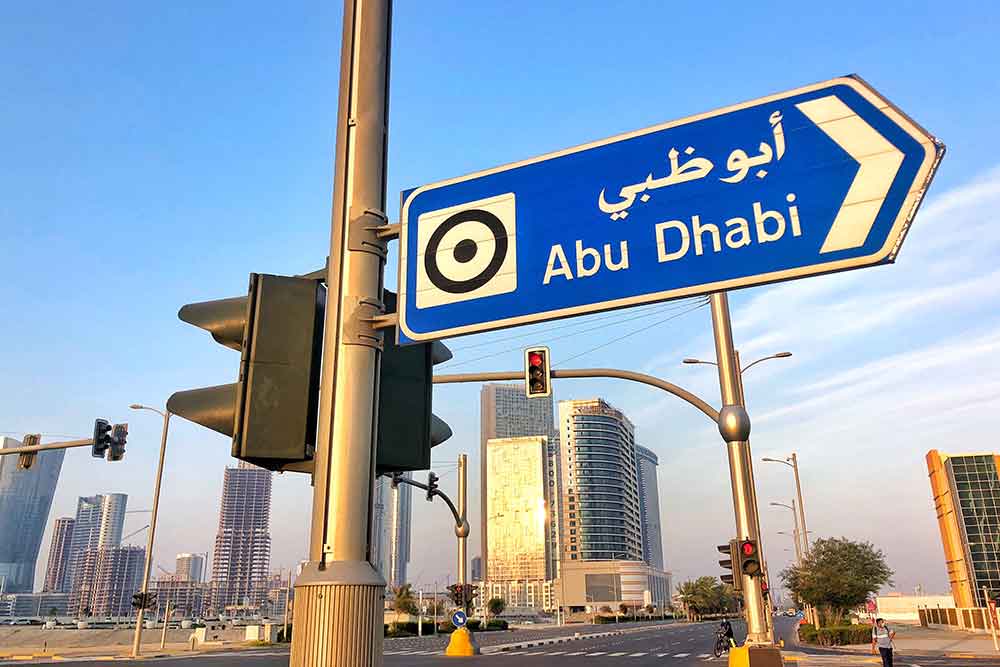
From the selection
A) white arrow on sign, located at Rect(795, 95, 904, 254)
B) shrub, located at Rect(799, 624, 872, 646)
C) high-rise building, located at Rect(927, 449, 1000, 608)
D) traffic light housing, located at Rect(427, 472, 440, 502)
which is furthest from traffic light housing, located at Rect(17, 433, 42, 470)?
high-rise building, located at Rect(927, 449, 1000, 608)

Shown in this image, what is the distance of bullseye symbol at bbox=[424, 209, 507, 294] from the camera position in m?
3.03

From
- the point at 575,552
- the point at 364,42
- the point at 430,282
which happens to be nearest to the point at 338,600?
the point at 430,282

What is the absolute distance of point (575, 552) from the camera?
199250mm

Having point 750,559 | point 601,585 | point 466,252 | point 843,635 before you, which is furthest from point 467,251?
point 601,585

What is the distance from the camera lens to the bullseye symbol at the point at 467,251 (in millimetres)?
3025

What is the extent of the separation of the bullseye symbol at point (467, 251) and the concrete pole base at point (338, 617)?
1182mm

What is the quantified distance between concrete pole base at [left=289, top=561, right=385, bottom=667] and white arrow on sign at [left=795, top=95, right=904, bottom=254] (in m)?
1.97

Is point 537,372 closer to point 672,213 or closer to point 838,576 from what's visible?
point 672,213

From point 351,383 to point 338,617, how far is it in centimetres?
87

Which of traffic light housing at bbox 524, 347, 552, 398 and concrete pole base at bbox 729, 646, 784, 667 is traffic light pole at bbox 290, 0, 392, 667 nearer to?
traffic light housing at bbox 524, 347, 552, 398

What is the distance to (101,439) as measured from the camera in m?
22.0

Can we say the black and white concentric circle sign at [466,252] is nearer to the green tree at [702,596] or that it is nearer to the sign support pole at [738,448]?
the sign support pole at [738,448]

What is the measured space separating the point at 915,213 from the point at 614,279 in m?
1.01

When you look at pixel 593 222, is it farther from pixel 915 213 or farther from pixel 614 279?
pixel 915 213
